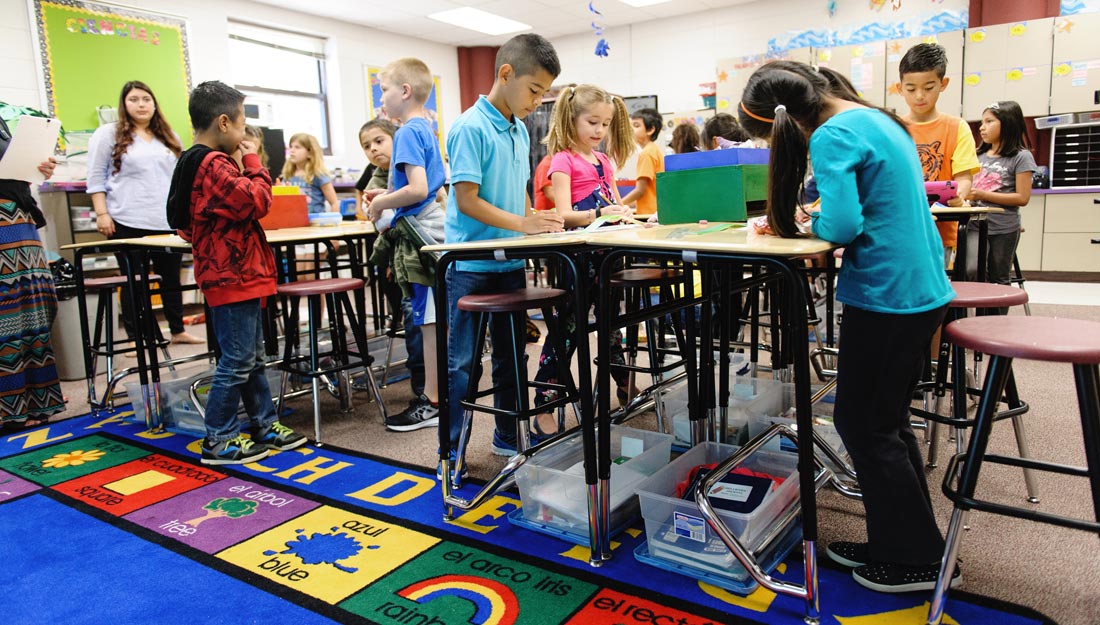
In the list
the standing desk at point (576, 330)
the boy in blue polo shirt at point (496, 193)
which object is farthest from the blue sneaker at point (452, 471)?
the standing desk at point (576, 330)

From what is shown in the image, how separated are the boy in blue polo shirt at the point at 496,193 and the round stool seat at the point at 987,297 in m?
1.07

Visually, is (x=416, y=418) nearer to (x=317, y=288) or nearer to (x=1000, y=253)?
(x=317, y=288)

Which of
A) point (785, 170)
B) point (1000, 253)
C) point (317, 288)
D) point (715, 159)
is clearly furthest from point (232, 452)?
point (1000, 253)

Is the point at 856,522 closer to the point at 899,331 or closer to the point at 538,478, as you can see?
the point at 899,331

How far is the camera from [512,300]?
1924mm

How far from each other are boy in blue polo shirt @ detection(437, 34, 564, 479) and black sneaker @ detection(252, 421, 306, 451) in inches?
28.2

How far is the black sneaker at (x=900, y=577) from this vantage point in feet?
4.74

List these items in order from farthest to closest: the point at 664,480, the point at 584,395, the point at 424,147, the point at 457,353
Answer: the point at 424,147, the point at 457,353, the point at 664,480, the point at 584,395

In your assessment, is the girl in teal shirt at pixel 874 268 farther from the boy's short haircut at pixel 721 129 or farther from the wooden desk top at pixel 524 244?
the boy's short haircut at pixel 721 129

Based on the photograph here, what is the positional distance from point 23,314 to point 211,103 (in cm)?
147

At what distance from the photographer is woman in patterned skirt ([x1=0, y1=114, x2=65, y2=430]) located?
2.88m

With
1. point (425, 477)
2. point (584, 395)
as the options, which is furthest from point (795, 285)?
point (425, 477)

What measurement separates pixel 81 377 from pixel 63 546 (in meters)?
2.53

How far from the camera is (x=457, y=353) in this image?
7.30 feet
